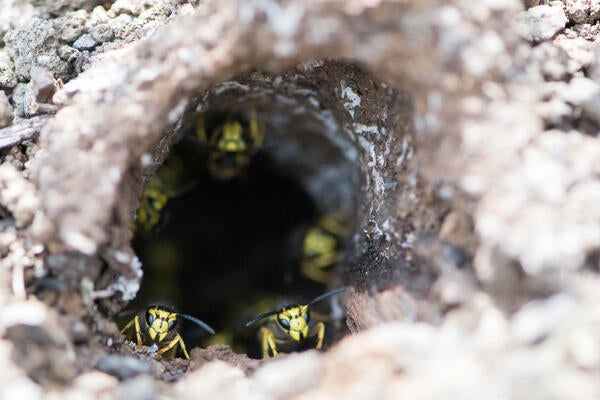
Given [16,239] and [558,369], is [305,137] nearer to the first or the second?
[16,239]

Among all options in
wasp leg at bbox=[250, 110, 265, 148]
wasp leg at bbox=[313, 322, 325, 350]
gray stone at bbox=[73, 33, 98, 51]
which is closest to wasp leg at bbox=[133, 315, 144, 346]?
wasp leg at bbox=[313, 322, 325, 350]

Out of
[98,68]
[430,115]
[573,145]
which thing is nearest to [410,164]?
[430,115]

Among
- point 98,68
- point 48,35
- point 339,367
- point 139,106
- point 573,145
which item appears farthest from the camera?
point 48,35

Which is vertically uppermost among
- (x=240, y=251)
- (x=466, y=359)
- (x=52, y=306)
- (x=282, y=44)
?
(x=282, y=44)

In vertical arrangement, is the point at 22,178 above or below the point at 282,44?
below

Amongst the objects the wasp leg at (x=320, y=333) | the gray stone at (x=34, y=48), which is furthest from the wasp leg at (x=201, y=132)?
the wasp leg at (x=320, y=333)

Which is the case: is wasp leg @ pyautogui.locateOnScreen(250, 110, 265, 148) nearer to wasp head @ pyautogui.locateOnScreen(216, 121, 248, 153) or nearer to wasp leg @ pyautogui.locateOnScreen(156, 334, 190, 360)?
wasp head @ pyautogui.locateOnScreen(216, 121, 248, 153)

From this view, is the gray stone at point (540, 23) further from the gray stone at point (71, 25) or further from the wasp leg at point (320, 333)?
the gray stone at point (71, 25)

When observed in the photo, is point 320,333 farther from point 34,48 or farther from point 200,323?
point 34,48
